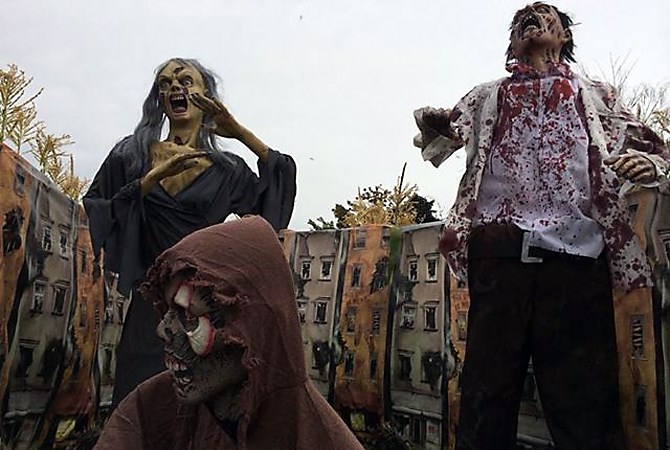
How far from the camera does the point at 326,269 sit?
3520 mm

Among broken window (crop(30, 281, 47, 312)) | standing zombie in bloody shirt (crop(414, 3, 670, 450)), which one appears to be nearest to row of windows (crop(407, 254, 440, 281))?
standing zombie in bloody shirt (crop(414, 3, 670, 450))

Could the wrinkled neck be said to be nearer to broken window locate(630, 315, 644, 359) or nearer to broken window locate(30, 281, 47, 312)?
broken window locate(630, 315, 644, 359)

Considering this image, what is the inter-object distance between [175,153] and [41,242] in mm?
532

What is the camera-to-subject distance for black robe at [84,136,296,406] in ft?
8.61

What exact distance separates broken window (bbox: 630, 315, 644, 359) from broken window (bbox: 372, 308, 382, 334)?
1.20 m

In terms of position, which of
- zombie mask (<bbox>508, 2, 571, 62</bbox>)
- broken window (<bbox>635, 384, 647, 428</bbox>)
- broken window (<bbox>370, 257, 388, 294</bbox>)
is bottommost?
broken window (<bbox>635, 384, 647, 428</bbox>)

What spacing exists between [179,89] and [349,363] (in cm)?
132

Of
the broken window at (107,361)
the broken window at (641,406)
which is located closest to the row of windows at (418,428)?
the broken window at (641,406)

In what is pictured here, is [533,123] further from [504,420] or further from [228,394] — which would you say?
[228,394]

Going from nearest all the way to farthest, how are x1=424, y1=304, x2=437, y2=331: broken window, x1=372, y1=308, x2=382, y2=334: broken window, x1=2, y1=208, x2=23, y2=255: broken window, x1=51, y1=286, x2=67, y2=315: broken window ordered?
1. x1=2, y1=208, x2=23, y2=255: broken window
2. x1=51, y1=286, x2=67, y2=315: broken window
3. x1=424, y1=304, x2=437, y2=331: broken window
4. x1=372, y1=308, x2=382, y2=334: broken window

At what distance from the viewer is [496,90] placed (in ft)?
7.87

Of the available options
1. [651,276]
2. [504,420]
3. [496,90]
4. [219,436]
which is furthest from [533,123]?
[219,436]

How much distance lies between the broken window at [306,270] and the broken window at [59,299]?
1.06m

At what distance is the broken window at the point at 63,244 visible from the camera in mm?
2879
